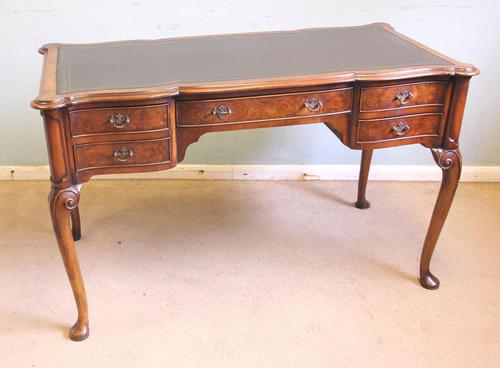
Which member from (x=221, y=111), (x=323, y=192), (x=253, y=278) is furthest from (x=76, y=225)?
(x=323, y=192)

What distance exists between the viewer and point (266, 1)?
2.31 m

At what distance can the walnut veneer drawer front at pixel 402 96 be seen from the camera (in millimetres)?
1607

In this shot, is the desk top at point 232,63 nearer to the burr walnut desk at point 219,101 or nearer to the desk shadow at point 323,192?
the burr walnut desk at point 219,101

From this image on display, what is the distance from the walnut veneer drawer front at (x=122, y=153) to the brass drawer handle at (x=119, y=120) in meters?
0.05

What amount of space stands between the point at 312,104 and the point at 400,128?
0.29 m

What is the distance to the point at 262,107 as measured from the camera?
1.56 m

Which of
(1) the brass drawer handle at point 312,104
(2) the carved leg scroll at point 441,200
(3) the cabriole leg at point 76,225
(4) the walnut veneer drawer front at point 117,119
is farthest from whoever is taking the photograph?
(3) the cabriole leg at point 76,225

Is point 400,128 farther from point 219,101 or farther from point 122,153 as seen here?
point 122,153

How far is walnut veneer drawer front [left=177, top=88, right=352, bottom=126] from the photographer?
1528 millimetres

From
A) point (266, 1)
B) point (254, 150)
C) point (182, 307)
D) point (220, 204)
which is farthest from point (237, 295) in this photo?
point (266, 1)

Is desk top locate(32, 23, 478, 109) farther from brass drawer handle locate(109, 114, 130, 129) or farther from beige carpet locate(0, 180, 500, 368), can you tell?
beige carpet locate(0, 180, 500, 368)

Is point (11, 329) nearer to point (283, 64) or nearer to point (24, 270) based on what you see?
point (24, 270)

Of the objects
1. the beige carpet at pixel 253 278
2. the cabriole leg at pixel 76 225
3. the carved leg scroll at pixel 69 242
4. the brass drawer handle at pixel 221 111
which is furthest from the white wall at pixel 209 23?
the carved leg scroll at pixel 69 242

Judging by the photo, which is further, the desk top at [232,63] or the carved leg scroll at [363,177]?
the carved leg scroll at [363,177]
